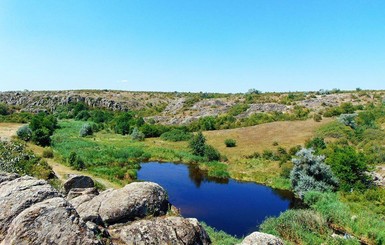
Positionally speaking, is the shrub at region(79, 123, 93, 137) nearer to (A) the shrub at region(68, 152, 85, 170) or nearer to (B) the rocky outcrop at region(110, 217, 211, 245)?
(A) the shrub at region(68, 152, 85, 170)

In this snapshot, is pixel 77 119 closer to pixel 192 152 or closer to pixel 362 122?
pixel 192 152

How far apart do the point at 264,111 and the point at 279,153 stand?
38.2 m

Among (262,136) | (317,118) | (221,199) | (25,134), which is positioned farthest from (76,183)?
(317,118)

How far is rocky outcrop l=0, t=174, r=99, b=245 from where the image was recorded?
8.86 metres

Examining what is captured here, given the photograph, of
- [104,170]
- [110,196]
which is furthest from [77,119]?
[110,196]

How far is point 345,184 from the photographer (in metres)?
31.0

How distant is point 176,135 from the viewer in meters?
65.3

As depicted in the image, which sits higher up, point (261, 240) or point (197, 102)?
point (197, 102)

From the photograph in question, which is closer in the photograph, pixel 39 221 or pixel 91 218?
pixel 39 221

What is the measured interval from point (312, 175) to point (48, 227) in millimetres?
28157

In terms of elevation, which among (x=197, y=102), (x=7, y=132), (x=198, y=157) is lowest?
(x=198, y=157)

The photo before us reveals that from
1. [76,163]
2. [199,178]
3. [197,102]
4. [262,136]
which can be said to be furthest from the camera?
[197,102]

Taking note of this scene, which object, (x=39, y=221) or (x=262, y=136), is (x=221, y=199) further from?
(x=262, y=136)

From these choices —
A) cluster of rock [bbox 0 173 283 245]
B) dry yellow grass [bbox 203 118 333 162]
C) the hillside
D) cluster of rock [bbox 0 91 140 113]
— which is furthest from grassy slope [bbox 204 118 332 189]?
cluster of rock [bbox 0 91 140 113]
